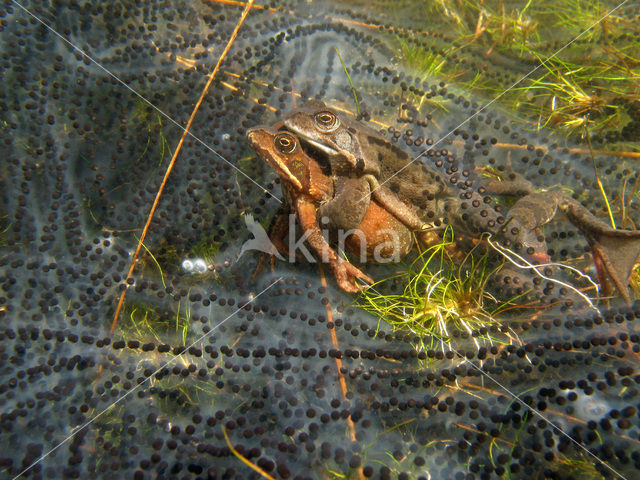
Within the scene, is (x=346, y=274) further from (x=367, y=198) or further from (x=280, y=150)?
(x=280, y=150)

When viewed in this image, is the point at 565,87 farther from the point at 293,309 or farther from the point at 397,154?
the point at 293,309

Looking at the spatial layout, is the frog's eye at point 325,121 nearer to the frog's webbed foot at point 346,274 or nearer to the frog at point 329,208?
the frog at point 329,208

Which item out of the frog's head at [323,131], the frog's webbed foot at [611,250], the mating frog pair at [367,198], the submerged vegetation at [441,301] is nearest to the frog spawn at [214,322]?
the submerged vegetation at [441,301]

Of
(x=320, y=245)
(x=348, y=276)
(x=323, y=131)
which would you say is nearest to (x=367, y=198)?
(x=320, y=245)

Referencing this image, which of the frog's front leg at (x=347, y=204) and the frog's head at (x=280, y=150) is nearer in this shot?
the frog's head at (x=280, y=150)

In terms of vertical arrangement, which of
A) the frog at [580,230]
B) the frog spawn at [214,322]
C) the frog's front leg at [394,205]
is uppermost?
the frog at [580,230]

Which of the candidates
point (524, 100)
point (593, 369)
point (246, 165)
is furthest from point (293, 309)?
point (524, 100)

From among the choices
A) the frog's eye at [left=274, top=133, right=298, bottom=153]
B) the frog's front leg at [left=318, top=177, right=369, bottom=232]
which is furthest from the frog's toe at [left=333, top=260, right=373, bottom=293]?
the frog's eye at [left=274, top=133, right=298, bottom=153]
